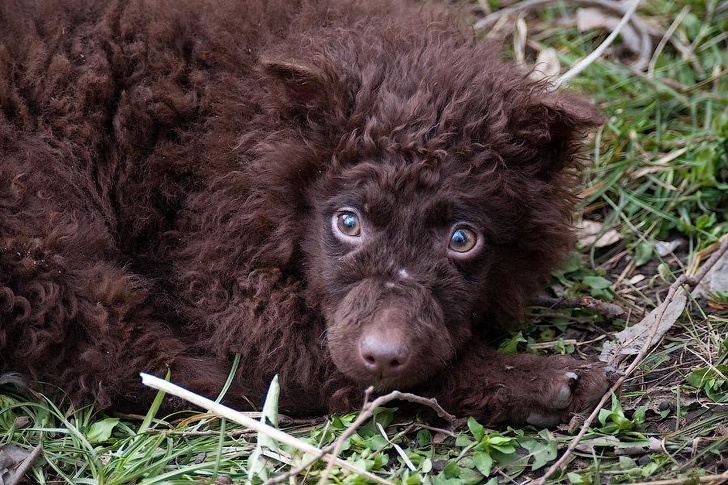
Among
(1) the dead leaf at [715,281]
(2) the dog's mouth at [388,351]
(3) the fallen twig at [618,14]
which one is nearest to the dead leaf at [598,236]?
(1) the dead leaf at [715,281]

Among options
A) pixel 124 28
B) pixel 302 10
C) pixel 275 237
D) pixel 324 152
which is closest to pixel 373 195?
pixel 324 152

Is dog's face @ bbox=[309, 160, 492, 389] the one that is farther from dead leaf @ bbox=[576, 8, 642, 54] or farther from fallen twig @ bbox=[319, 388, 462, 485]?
dead leaf @ bbox=[576, 8, 642, 54]

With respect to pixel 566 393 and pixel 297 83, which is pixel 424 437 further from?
pixel 297 83

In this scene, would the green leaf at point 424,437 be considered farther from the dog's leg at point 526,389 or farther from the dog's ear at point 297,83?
the dog's ear at point 297,83

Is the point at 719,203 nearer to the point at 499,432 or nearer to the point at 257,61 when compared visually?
the point at 499,432

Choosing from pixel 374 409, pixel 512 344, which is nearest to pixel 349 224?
pixel 374 409

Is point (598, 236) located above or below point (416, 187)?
below

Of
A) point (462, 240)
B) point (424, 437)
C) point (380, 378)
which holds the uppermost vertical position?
point (462, 240)

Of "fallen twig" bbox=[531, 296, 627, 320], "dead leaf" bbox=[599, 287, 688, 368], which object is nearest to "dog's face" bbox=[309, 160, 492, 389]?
"dead leaf" bbox=[599, 287, 688, 368]

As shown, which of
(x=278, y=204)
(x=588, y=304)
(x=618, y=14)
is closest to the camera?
(x=278, y=204)
